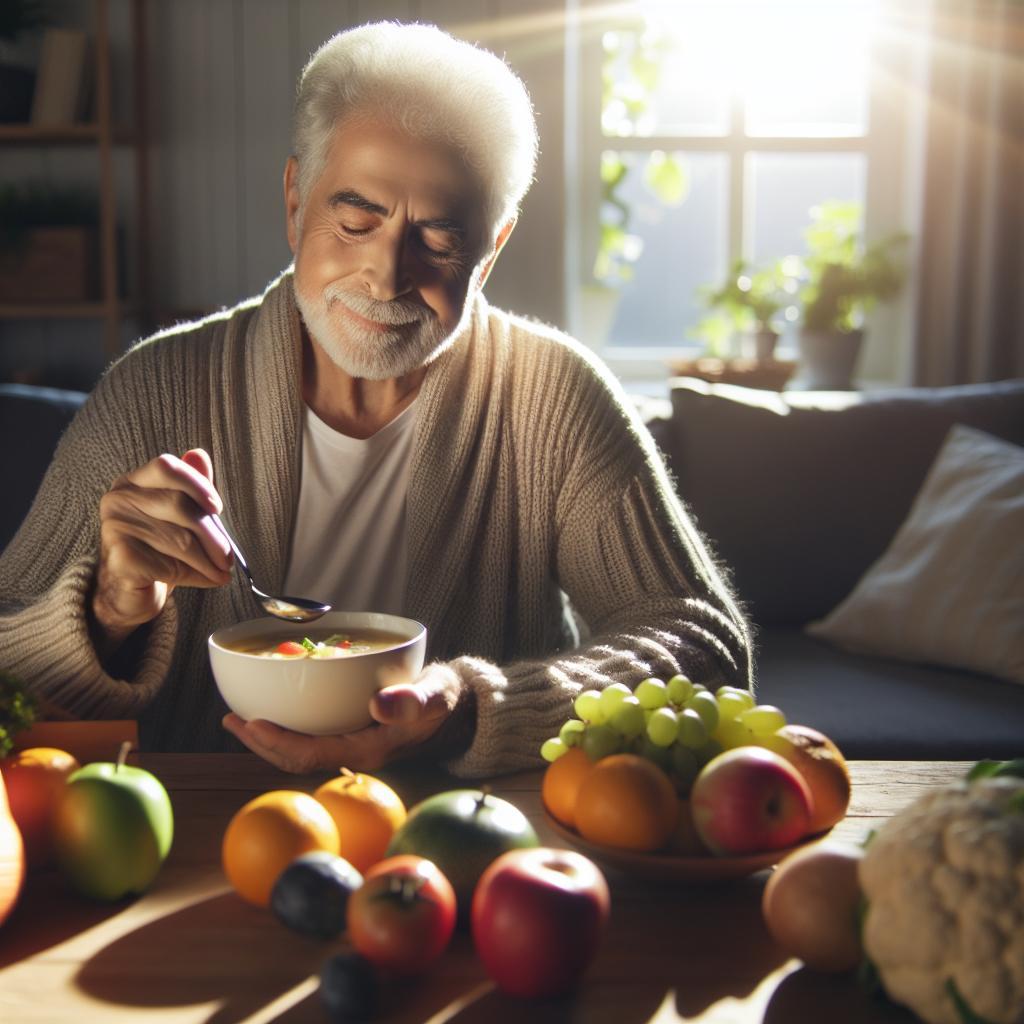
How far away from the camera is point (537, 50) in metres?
3.64

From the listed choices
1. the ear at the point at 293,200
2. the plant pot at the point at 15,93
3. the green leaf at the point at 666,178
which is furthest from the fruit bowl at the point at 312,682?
the green leaf at the point at 666,178

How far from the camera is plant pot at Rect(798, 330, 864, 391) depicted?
3488 millimetres

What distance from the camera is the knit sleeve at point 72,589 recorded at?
117 centimetres

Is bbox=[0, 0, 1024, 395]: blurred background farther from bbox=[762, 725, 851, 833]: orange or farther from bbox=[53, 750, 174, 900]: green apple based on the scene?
bbox=[53, 750, 174, 900]: green apple

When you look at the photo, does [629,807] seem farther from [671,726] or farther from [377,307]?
[377,307]

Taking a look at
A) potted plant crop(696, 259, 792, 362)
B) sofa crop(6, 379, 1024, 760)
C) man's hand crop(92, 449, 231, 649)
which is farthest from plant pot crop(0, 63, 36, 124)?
man's hand crop(92, 449, 231, 649)

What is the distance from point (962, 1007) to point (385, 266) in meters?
0.98

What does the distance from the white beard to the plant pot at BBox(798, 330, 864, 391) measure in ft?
7.37

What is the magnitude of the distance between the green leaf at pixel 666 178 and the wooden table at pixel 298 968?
10.6 ft

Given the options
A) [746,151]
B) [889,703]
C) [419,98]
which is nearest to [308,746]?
[419,98]

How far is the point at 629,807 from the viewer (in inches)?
32.1

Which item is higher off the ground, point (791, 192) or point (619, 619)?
point (791, 192)

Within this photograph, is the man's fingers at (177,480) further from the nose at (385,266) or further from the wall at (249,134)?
the wall at (249,134)

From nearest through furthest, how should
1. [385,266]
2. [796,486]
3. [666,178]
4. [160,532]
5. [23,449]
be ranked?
[160,532], [385,266], [23,449], [796,486], [666,178]
